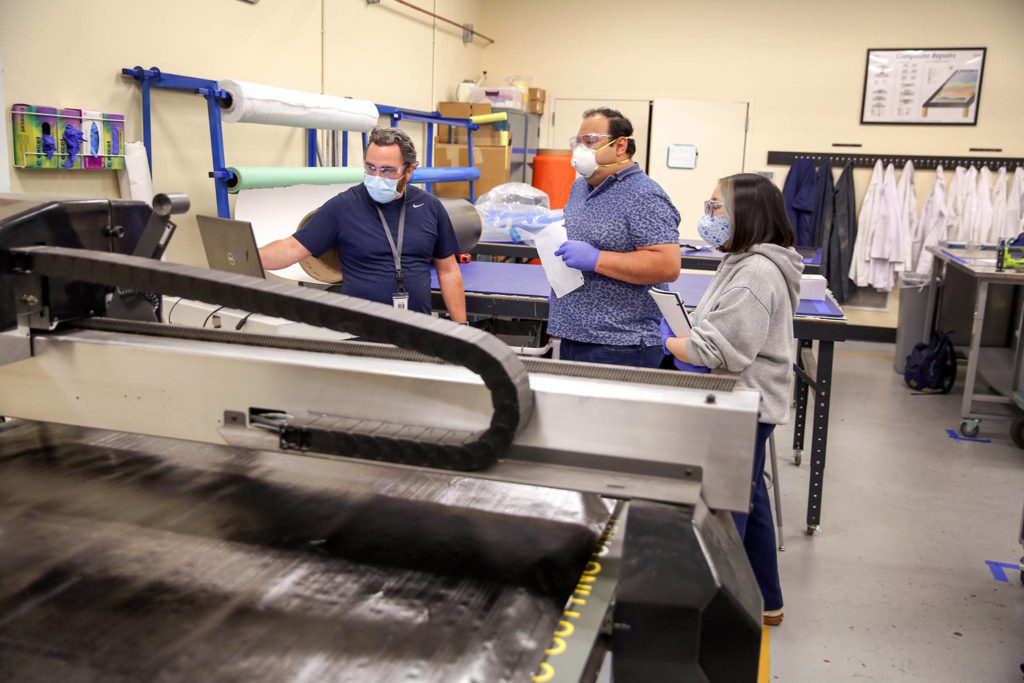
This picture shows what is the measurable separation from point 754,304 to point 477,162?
4.41m

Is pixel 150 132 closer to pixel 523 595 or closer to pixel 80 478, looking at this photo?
pixel 80 478

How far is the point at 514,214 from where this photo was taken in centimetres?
478

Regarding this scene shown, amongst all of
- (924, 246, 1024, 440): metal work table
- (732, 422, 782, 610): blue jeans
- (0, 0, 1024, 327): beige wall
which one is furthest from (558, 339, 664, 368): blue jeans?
(924, 246, 1024, 440): metal work table

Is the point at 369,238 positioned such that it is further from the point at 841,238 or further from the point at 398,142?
the point at 841,238

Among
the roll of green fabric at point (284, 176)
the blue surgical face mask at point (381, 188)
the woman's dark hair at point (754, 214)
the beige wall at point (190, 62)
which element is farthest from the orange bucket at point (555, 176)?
the woman's dark hair at point (754, 214)

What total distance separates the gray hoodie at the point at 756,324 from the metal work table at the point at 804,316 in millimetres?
905

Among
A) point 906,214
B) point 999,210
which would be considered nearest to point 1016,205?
point 999,210

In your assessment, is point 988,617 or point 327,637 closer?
point 327,637

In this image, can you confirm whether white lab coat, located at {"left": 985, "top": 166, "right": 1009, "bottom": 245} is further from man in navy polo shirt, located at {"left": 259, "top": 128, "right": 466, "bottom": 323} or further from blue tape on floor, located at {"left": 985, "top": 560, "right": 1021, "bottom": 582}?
man in navy polo shirt, located at {"left": 259, "top": 128, "right": 466, "bottom": 323}

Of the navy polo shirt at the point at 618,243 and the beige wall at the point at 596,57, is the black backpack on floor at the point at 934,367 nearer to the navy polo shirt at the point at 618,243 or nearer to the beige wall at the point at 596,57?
the beige wall at the point at 596,57

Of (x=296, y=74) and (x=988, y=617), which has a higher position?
(x=296, y=74)

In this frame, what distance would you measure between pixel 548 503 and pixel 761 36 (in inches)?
264

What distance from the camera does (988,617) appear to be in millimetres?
2631

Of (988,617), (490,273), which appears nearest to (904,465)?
(988,617)
